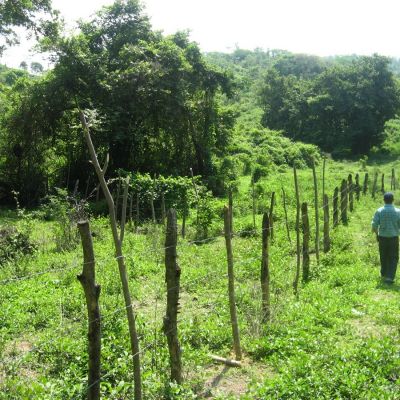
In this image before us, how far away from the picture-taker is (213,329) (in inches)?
241

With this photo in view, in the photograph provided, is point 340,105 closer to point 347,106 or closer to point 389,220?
point 347,106

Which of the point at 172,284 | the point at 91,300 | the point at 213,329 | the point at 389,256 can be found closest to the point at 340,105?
the point at 389,256

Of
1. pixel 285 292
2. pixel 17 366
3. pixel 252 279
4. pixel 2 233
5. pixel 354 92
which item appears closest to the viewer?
pixel 17 366

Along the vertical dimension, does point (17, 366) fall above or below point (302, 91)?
below

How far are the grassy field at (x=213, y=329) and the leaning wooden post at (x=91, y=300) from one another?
1.34ft

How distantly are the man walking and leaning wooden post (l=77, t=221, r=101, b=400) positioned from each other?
6.24 metres

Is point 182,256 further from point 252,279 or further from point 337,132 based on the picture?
point 337,132

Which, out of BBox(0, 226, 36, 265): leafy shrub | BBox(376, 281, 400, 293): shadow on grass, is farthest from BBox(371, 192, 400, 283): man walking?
BBox(0, 226, 36, 265): leafy shrub

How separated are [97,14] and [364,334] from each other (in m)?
18.9

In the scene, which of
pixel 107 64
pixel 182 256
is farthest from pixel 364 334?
pixel 107 64

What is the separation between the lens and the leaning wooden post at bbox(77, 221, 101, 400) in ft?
11.5

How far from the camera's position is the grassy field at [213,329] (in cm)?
454

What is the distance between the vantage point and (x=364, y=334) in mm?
6055

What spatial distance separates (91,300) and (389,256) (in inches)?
255
